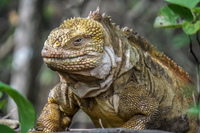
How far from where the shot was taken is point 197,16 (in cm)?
413

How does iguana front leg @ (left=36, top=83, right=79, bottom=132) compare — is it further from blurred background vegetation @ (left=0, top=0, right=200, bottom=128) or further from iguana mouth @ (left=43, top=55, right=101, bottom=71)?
blurred background vegetation @ (left=0, top=0, right=200, bottom=128)

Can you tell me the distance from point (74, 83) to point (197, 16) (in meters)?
1.71

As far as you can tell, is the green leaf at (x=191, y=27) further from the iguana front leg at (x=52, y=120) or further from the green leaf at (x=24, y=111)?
the iguana front leg at (x=52, y=120)

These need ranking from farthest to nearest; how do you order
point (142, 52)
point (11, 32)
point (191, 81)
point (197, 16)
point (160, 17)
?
point (11, 32) < point (191, 81) < point (142, 52) < point (160, 17) < point (197, 16)

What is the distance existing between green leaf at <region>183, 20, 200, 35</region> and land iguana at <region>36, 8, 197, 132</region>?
2.68 ft

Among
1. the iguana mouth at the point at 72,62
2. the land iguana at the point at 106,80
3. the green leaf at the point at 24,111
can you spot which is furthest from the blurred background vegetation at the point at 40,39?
the green leaf at the point at 24,111

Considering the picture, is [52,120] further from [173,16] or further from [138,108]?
[173,16]

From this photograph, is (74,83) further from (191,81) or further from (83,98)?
(191,81)

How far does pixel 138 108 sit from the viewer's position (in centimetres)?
507

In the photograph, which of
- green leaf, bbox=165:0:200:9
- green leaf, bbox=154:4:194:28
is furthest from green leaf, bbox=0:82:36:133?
green leaf, bbox=154:4:194:28

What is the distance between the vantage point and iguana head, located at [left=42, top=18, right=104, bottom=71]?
181 inches

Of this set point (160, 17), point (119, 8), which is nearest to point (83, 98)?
point (160, 17)

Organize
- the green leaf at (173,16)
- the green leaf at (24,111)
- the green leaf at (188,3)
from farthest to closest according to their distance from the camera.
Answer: the green leaf at (173,16), the green leaf at (188,3), the green leaf at (24,111)

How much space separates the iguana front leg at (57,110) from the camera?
5375 mm
